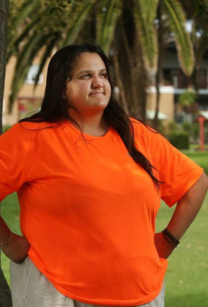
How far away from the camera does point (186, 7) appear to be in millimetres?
17422

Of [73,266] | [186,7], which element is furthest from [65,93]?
[186,7]

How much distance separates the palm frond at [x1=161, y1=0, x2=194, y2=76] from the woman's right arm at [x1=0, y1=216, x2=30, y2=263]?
12219 mm

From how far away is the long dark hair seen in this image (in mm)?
2512

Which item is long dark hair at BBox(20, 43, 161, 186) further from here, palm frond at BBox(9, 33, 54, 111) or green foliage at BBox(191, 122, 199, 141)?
green foliage at BBox(191, 122, 199, 141)

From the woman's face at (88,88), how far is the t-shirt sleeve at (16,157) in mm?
244

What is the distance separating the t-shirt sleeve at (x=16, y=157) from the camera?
94.7 inches

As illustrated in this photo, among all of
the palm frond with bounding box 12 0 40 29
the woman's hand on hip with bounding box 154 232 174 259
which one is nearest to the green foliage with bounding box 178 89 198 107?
the palm frond with bounding box 12 0 40 29

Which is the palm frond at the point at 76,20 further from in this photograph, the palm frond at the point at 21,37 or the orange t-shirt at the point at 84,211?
the orange t-shirt at the point at 84,211

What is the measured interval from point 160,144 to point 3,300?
1.41m

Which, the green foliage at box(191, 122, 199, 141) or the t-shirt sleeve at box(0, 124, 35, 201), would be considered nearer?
the t-shirt sleeve at box(0, 124, 35, 201)

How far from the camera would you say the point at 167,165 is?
2.63 metres

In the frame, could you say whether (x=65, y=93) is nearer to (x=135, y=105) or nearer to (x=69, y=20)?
(x=69, y=20)

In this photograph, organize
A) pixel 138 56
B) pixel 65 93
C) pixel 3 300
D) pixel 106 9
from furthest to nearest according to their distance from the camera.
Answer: pixel 138 56 → pixel 106 9 → pixel 3 300 → pixel 65 93

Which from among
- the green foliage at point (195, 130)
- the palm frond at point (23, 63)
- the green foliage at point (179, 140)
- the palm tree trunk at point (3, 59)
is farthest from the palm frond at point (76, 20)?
the green foliage at point (195, 130)
